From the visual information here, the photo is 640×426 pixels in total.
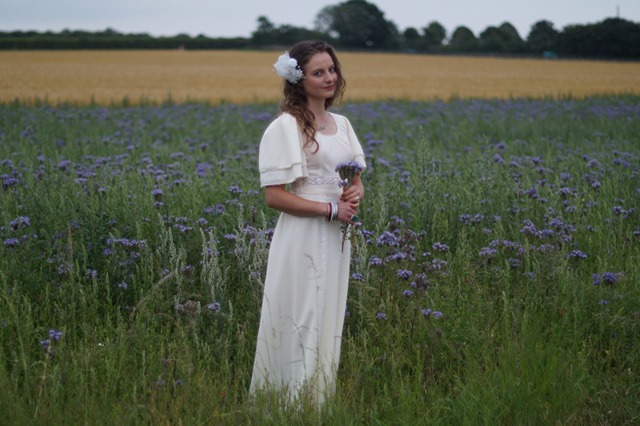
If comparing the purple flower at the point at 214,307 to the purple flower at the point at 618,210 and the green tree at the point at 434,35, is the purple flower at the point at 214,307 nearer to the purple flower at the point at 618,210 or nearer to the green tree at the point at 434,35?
the purple flower at the point at 618,210

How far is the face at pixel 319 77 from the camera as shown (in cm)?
363

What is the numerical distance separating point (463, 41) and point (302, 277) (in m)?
70.0

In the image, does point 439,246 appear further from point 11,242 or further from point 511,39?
point 511,39

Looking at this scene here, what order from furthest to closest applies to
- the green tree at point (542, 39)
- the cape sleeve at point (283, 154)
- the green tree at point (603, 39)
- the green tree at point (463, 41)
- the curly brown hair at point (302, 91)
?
the green tree at point (463, 41) < the green tree at point (542, 39) < the green tree at point (603, 39) < the curly brown hair at point (302, 91) < the cape sleeve at point (283, 154)

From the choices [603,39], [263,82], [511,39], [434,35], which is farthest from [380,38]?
[263,82]

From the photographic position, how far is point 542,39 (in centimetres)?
6269

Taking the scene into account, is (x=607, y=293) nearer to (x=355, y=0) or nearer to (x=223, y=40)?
(x=223, y=40)

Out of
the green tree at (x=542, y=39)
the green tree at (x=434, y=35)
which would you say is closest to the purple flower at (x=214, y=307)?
the green tree at (x=542, y=39)

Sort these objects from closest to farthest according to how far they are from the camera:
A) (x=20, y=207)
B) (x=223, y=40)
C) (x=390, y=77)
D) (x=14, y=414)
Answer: (x=14, y=414), (x=20, y=207), (x=390, y=77), (x=223, y=40)

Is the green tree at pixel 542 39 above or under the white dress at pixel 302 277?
above

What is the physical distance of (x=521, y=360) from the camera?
3578mm

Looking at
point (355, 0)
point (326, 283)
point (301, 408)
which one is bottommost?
point (301, 408)

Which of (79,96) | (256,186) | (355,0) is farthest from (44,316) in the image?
(355,0)

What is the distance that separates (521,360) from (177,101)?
736 inches
